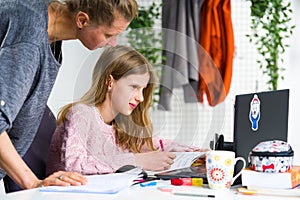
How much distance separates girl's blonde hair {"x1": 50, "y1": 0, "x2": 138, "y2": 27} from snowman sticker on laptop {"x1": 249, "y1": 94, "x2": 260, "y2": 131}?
425 mm

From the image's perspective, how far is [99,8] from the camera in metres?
1.67

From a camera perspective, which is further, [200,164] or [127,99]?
[200,164]

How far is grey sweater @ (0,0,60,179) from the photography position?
1565 millimetres

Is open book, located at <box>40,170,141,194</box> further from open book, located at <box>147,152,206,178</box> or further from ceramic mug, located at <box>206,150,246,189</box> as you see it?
ceramic mug, located at <box>206,150,246,189</box>

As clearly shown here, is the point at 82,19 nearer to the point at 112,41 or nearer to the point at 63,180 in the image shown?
the point at 112,41

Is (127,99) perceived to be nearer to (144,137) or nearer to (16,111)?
(144,137)

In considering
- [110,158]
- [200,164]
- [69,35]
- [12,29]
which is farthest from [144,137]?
[12,29]

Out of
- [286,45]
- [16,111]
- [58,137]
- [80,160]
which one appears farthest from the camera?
[286,45]

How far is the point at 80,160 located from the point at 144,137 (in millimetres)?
220

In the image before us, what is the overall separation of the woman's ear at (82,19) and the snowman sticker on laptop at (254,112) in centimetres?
51

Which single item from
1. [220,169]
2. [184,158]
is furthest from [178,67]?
[220,169]

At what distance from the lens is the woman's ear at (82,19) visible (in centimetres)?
169

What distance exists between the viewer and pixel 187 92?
1911mm

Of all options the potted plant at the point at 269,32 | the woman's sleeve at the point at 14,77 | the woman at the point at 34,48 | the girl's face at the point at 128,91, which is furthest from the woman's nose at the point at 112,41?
the potted plant at the point at 269,32
